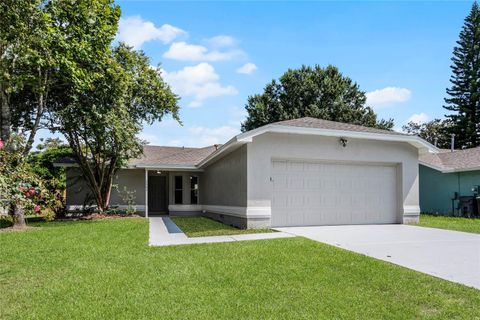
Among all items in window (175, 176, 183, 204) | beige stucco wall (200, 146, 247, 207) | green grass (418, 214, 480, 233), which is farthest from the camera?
window (175, 176, 183, 204)

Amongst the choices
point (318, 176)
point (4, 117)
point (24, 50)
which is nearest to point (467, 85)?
point (318, 176)

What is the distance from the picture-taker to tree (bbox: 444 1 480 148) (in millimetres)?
36844

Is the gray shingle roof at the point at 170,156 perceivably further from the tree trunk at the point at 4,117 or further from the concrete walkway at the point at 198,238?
the concrete walkway at the point at 198,238

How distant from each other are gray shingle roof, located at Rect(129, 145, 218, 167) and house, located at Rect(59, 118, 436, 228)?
5321 mm

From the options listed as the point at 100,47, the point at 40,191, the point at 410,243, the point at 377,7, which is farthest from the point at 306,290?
the point at 100,47

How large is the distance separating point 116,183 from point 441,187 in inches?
694

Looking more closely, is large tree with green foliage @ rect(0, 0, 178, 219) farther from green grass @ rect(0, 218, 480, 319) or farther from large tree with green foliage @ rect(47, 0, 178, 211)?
green grass @ rect(0, 218, 480, 319)

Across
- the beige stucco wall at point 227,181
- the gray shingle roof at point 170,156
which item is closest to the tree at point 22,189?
the beige stucco wall at point 227,181

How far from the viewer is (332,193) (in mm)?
12023

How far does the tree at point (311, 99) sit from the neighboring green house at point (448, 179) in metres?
12.1

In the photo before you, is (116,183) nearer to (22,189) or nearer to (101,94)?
(101,94)

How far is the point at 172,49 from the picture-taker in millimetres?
15984

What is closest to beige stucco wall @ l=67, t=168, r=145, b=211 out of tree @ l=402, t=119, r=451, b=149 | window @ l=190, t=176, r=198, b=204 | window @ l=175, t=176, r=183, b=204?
window @ l=175, t=176, r=183, b=204

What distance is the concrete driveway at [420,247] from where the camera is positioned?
5684 millimetres
